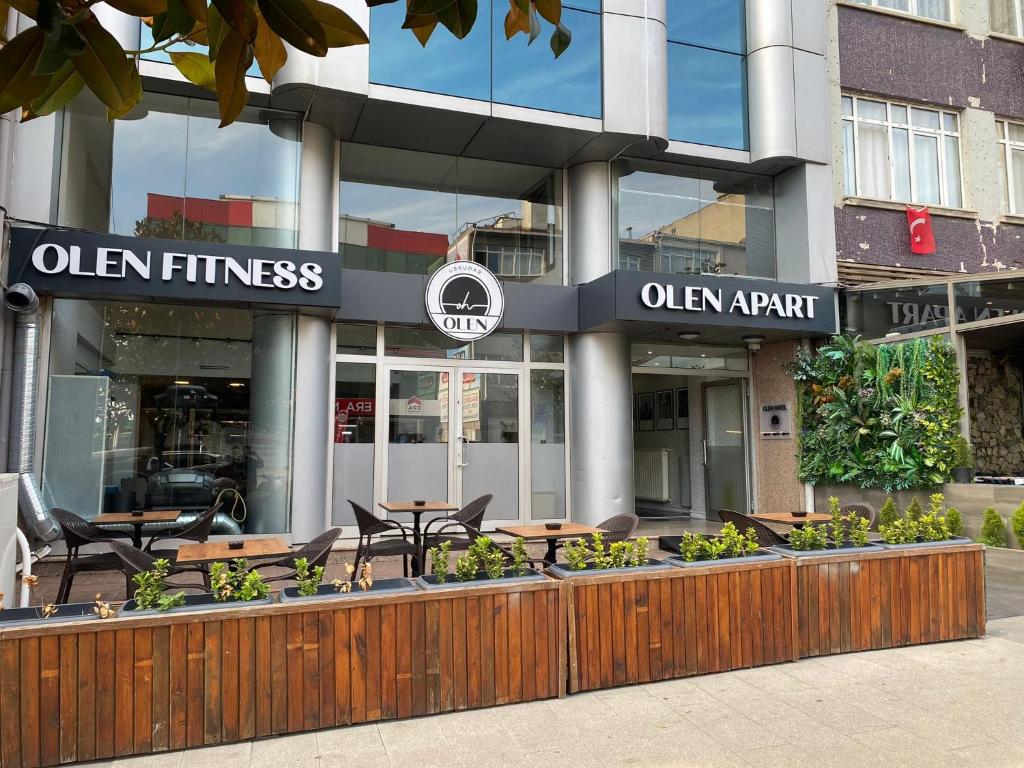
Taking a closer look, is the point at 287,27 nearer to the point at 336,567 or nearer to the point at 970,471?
the point at 336,567

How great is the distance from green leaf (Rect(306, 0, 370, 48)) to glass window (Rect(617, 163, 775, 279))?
10324mm

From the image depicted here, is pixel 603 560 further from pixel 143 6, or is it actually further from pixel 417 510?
pixel 143 6

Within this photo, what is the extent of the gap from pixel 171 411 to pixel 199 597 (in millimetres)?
5649

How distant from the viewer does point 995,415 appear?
13258 millimetres

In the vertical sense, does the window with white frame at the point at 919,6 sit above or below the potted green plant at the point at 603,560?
above

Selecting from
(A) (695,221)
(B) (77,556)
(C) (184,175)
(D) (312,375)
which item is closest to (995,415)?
(A) (695,221)

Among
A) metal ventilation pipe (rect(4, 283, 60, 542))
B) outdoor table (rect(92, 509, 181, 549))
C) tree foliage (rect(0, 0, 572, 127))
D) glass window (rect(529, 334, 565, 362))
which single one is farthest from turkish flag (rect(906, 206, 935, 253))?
tree foliage (rect(0, 0, 572, 127))

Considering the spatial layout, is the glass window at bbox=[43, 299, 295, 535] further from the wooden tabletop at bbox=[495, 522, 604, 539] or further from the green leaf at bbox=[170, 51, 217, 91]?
the green leaf at bbox=[170, 51, 217, 91]

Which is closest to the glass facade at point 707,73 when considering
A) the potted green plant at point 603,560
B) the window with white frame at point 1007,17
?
the window with white frame at point 1007,17

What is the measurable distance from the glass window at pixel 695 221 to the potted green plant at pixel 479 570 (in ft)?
24.0

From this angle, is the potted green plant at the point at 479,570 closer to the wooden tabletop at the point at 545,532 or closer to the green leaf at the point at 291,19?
the wooden tabletop at the point at 545,532

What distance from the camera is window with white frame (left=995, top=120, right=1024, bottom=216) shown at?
13.5 m

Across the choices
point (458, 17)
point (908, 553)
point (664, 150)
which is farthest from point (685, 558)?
point (664, 150)

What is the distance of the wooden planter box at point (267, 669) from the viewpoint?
145 inches
